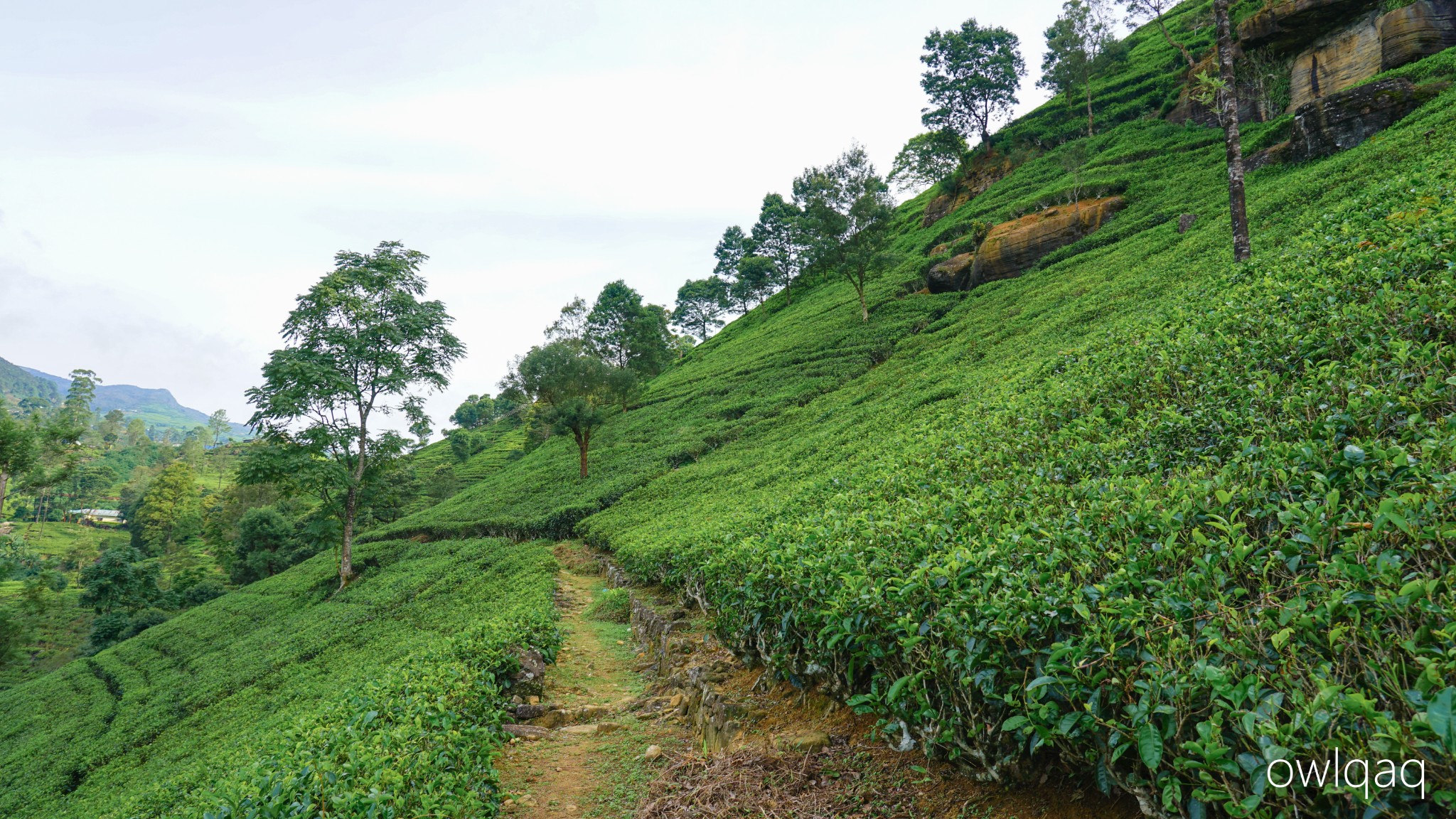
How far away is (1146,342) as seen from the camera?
351 inches

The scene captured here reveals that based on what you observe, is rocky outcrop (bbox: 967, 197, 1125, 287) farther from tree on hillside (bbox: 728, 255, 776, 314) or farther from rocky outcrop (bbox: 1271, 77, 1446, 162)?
tree on hillside (bbox: 728, 255, 776, 314)

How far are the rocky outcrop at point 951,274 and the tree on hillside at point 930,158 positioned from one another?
28210mm

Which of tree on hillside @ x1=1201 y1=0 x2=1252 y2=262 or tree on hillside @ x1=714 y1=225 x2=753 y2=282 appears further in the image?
tree on hillside @ x1=714 y1=225 x2=753 y2=282

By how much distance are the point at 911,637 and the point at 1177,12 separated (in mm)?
83976

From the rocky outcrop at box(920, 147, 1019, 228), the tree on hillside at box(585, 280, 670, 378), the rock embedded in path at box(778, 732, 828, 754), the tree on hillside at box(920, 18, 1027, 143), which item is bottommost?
the rock embedded in path at box(778, 732, 828, 754)

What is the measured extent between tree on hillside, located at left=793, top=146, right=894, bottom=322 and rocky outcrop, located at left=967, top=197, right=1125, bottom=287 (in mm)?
5526

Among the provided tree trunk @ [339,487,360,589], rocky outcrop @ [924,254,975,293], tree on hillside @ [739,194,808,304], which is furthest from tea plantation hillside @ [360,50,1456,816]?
tree on hillside @ [739,194,808,304]

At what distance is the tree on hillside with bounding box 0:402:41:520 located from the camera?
2272cm

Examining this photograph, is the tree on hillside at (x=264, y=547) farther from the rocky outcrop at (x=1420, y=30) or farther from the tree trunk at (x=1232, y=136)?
the rocky outcrop at (x=1420, y=30)

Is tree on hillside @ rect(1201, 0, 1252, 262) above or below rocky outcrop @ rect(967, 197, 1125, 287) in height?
below

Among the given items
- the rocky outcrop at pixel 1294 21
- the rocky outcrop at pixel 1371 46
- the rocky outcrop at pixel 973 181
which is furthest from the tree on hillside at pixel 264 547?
the rocky outcrop at pixel 1294 21

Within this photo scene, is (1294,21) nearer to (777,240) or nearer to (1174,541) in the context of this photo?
(1174,541)

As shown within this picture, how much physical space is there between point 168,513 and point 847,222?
77846 millimetres

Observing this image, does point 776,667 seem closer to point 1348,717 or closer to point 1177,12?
point 1348,717
